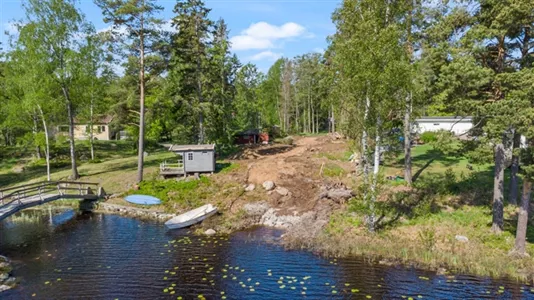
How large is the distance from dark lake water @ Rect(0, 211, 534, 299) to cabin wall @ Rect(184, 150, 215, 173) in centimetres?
1104

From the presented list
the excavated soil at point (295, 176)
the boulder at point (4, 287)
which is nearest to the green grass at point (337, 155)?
the excavated soil at point (295, 176)

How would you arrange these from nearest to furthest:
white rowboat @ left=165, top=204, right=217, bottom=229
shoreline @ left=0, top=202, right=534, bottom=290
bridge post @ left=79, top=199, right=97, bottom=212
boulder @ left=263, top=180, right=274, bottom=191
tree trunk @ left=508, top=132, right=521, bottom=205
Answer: shoreline @ left=0, top=202, right=534, bottom=290, tree trunk @ left=508, top=132, right=521, bottom=205, white rowboat @ left=165, top=204, right=217, bottom=229, boulder @ left=263, top=180, right=274, bottom=191, bridge post @ left=79, top=199, right=97, bottom=212

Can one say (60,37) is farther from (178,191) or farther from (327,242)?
(327,242)

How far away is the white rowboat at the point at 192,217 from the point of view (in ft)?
83.4

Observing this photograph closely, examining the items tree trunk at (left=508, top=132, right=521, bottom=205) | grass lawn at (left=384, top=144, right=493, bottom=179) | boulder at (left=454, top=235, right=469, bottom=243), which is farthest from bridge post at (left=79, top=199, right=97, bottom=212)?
tree trunk at (left=508, top=132, right=521, bottom=205)

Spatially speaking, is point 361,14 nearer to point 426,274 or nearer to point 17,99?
point 426,274

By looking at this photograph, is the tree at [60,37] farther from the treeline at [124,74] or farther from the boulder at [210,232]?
the boulder at [210,232]

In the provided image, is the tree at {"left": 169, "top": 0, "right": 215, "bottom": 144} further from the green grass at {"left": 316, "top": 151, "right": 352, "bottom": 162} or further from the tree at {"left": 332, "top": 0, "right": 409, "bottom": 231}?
the tree at {"left": 332, "top": 0, "right": 409, "bottom": 231}

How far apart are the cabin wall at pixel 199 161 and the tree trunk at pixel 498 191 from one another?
77.2ft

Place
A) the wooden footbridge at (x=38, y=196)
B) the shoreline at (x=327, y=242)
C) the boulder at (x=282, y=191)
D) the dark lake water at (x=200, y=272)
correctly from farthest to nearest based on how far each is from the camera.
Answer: the boulder at (x=282, y=191)
the wooden footbridge at (x=38, y=196)
the shoreline at (x=327, y=242)
the dark lake water at (x=200, y=272)

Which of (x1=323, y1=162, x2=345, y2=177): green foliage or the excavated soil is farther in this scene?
(x1=323, y1=162, x2=345, y2=177): green foliage

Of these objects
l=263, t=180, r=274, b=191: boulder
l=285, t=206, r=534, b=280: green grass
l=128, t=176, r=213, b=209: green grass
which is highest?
l=263, t=180, r=274, b=191: boulder

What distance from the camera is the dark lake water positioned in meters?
15.6

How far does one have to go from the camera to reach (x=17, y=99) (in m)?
42.0
